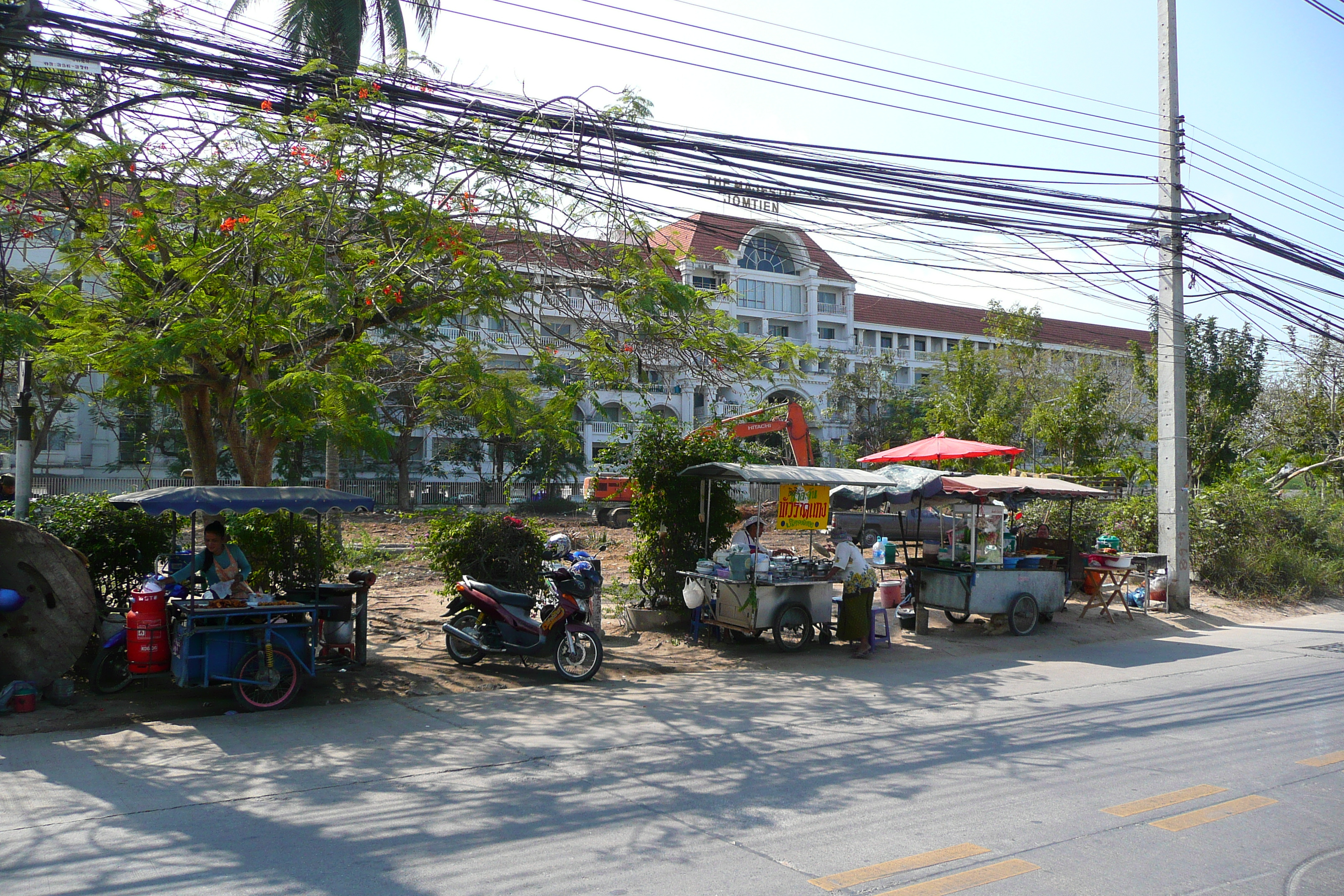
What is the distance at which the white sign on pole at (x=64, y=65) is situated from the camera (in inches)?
351

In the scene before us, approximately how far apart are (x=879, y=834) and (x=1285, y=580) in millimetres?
16598

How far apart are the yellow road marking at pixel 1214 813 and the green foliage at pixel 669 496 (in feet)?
24.3

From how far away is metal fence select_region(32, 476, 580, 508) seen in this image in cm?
3553

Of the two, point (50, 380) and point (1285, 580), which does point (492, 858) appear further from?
point (1285, 580)

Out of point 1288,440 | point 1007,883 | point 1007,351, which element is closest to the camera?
point 1007,883

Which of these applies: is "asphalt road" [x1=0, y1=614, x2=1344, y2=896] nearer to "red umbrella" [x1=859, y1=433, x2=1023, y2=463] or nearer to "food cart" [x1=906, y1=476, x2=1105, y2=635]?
"food cart" [x1=906, y1=476, x2=1105, y2=635]

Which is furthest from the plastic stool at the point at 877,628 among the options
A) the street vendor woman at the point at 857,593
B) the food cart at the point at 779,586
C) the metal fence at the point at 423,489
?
the metal fence at the point at 423,489

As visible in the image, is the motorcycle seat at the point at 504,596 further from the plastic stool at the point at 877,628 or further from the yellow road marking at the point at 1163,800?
the yellow road marking at the point at 1163,800

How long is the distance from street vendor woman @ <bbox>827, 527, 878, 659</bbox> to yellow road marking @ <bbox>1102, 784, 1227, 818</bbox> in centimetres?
572

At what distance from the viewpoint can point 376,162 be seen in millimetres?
9758

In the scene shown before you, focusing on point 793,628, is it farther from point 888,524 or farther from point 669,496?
point 888,524

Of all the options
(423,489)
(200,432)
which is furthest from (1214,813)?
(423,489)

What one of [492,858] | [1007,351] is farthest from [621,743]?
[1007,351]

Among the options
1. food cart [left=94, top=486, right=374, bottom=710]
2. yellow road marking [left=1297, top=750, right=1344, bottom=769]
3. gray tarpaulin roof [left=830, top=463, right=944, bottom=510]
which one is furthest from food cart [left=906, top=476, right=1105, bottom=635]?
food cart [left=94, top=486, right=374, bottom=710]
